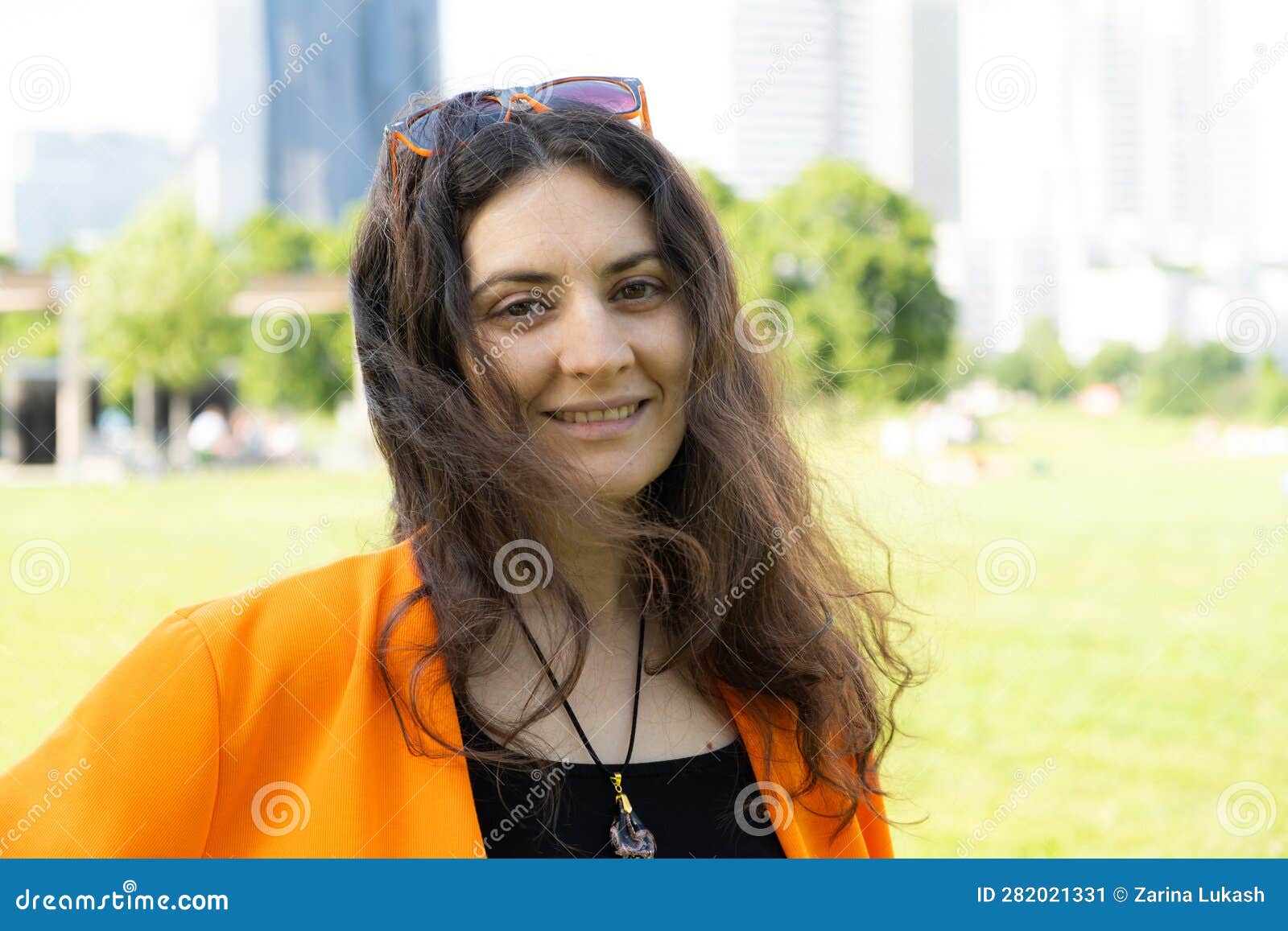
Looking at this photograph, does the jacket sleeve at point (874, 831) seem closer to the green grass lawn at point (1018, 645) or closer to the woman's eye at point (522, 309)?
the green grass lawn at point (1018, 645)

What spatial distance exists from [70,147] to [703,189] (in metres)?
63.7

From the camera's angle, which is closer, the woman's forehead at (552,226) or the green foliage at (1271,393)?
the woman's forehead at (552,226)

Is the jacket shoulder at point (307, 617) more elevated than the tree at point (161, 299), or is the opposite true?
the jacket shoulder at point (307, 617)

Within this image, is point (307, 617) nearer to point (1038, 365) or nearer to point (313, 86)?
point (1038, 365)

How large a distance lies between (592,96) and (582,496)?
2.42 feet

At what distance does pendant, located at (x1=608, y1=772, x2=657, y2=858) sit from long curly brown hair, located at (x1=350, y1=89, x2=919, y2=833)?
190mm

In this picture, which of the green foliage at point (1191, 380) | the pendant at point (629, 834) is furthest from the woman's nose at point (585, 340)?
the green foliage at point (1191, 380)

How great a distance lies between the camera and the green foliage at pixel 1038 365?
5019cm

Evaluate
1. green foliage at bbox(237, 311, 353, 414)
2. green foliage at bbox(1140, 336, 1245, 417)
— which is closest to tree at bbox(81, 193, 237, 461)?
green foliage at bbox(237, 311, 353, 414)

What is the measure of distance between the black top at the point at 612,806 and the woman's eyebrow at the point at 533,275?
67 cm

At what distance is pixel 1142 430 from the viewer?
40.2m

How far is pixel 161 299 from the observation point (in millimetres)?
32625

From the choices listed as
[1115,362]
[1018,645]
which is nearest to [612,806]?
[1018,645]

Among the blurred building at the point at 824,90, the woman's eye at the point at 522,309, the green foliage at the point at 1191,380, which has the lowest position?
the green foliage at the point at 1191,380
